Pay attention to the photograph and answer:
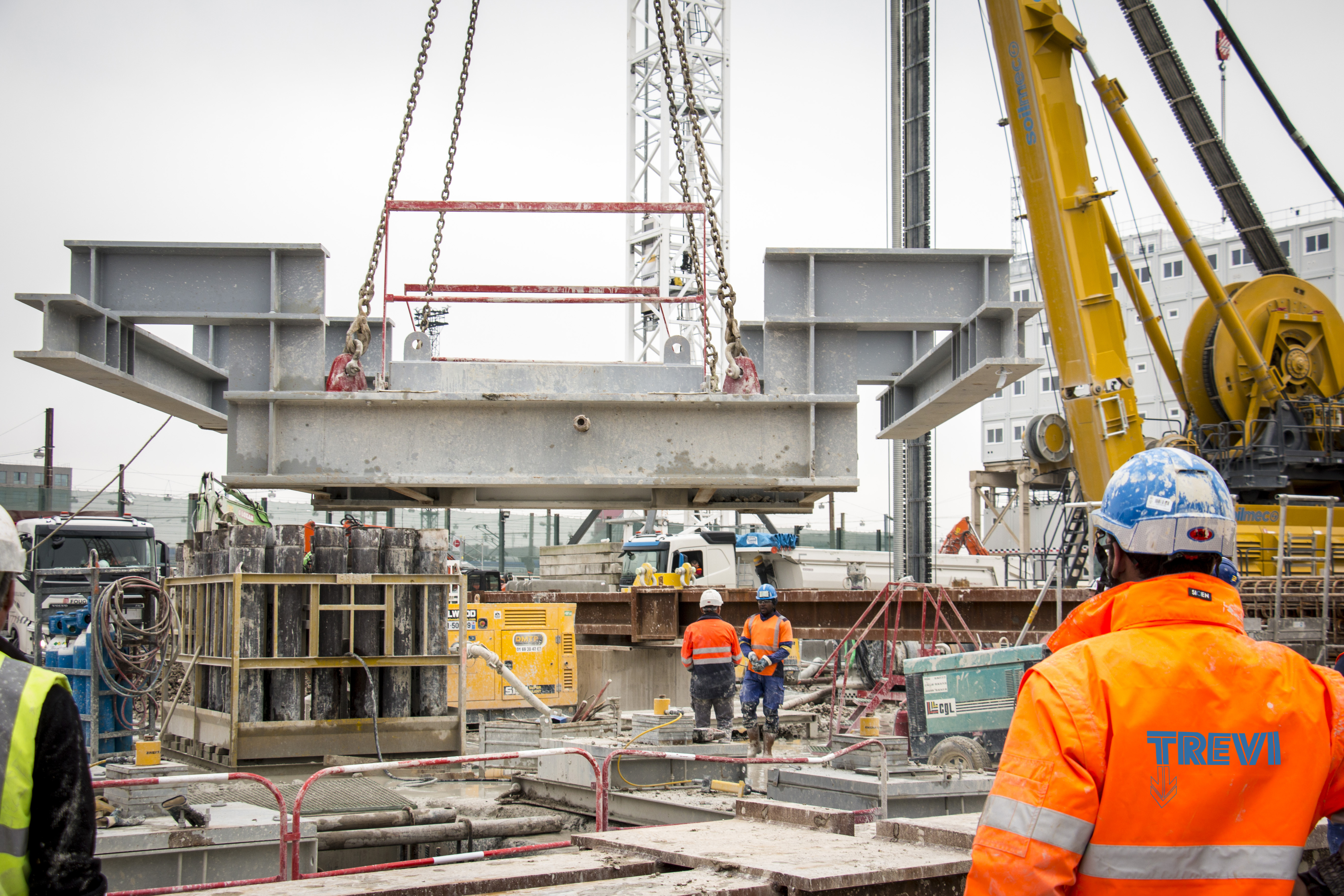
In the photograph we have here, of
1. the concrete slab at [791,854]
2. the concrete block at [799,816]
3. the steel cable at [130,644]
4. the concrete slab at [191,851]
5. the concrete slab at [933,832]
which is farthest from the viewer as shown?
the steel cable at [130,644]

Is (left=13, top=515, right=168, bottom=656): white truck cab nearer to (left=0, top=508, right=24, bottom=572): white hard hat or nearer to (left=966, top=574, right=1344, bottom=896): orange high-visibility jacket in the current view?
(left=0, top=508, right=24, bottom=572): white hard hat

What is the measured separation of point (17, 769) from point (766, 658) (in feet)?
34.5

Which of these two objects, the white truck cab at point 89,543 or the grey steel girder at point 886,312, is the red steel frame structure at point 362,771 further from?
the white truck cab at point 89,543

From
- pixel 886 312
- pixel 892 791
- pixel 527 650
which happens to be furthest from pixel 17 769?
pixel 527 650

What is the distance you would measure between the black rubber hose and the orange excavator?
18.6 metres

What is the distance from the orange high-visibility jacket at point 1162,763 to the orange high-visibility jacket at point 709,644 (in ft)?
31.4

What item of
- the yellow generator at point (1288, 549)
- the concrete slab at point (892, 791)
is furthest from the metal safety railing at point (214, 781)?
Answer: the yellow generator at point (1288, 549)

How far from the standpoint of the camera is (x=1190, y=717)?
2271 mm

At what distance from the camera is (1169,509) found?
8.11ft

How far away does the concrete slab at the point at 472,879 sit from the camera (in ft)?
12.8

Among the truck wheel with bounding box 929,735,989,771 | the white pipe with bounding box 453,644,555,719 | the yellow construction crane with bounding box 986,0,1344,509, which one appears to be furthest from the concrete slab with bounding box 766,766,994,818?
the white pipe with bounding box 453,644,555,719

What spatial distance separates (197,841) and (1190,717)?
586 cm

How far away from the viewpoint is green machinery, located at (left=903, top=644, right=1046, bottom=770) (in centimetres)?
939

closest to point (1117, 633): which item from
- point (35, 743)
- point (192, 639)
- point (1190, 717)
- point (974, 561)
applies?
point (1190, 717)
